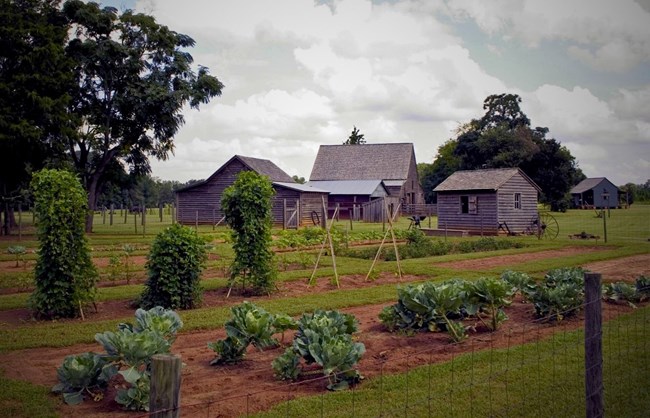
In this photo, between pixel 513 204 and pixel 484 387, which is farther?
pixel 513 204

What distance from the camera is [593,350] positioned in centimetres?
556

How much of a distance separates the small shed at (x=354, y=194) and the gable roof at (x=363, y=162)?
12.7ft

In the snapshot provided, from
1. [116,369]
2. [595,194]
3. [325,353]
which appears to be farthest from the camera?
[595,194]

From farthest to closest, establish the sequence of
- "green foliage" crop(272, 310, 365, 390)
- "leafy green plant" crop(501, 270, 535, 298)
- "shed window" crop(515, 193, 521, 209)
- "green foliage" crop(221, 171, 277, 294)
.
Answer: "shed window" crop(515, 193, 521, 209)
"green foliage" crop(221, 171, 277, 294)
"leafy green plant" crop(501, 270, 535, 298)
"green foliage" crop(272, 310, 365, 390)

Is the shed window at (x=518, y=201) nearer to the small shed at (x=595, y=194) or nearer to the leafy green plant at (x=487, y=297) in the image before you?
the leafy green plant at (x=487, y=297)

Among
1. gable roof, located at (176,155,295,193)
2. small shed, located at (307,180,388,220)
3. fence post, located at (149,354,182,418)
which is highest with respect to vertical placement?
gable roof, located at (176,155,295,193)

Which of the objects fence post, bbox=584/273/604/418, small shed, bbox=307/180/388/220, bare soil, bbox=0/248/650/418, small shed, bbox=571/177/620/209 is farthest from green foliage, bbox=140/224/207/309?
small shed, bbox=571/177/620/209

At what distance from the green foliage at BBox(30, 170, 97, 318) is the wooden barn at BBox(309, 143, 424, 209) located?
52688mm

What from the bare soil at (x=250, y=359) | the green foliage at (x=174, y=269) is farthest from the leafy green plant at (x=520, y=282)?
the green foliage at (x=174, y=269)

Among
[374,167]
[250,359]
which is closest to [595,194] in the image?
[374,167]

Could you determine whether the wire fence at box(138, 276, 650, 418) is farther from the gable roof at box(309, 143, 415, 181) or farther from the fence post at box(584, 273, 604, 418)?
the gable roof at box(309, 143, 415, 181)

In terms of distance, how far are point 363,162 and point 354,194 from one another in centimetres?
994

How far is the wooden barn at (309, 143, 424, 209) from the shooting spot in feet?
217

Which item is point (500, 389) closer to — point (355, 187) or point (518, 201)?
point (518, 201)
